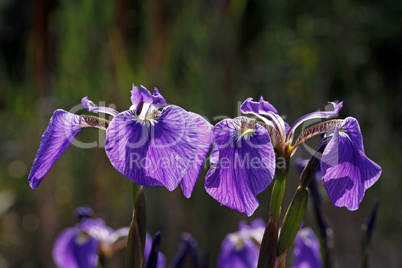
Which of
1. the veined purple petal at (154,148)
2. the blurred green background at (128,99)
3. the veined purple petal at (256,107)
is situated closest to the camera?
the veined purple petal at (154,148)

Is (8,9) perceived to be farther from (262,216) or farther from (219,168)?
(219,168)

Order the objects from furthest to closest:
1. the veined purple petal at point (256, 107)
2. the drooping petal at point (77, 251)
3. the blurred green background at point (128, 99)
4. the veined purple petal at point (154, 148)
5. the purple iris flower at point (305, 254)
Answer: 1. the blurred green background at point (128, 99)
2. the drooping petal at point (77, 251)
3. the purple iris flower at point (305, 254)
4. the veined purple petal at point (256, 107)
5. the veined purple petal at point (154, 148)

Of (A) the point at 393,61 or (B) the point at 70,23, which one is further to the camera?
(A) the point at 393,61

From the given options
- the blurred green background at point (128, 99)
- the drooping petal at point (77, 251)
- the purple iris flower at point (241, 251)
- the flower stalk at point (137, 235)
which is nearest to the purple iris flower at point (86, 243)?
the drooping petal at point (77, 251)

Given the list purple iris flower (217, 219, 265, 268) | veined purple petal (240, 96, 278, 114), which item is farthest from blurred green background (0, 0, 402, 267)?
veined purple petal (240, 96, 278, 114)

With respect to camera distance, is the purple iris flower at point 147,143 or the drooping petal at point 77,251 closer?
the purple iris flower at point 147,143

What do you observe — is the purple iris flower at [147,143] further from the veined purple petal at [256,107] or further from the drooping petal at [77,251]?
the drooping petal at [77,251]

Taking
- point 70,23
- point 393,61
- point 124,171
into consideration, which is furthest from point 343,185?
point 393,61
